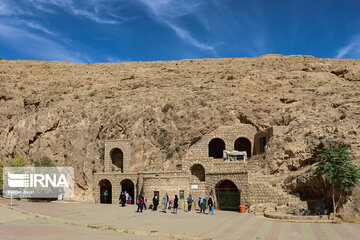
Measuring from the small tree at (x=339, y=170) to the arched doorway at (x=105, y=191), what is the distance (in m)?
19.1

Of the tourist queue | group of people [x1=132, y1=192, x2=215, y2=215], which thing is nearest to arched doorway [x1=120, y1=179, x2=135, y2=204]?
the tourist queue

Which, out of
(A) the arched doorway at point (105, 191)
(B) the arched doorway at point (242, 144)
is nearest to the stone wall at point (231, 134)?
(B) the arched doorway at point (242, 144)

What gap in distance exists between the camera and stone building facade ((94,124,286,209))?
25703 millimetres

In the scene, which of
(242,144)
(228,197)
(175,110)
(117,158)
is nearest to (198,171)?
(228,197)

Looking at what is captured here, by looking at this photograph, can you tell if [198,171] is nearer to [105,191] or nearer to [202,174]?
[202,174]

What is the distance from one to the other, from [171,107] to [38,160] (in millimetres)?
15619

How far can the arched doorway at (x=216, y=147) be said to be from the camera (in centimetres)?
3503

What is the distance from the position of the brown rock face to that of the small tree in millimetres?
3066

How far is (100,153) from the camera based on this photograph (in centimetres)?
3547

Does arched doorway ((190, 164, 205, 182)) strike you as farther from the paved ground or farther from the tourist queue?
the paved ground

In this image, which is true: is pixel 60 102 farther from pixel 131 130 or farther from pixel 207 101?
pixel 207 101

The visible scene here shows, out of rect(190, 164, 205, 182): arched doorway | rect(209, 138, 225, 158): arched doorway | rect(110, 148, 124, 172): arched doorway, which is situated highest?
rect(209, 138, 225, 158): arched doorway

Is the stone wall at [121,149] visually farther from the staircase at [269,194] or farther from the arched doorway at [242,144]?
the staircase at [269,194]

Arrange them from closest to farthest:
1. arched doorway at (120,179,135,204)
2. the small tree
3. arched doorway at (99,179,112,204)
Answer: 1. the small tree
2. arched doorway at (99,179,112,204)
3. arched doorway at (120,179,135,204)
